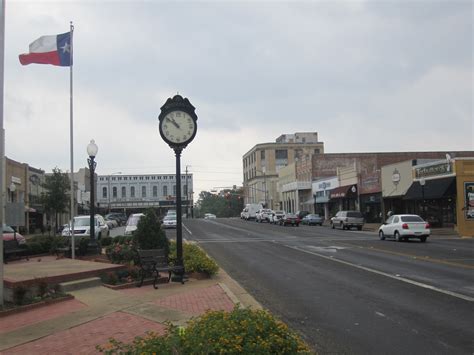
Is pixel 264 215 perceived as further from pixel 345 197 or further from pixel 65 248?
pixel 65 248

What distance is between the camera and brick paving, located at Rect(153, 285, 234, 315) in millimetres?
8727

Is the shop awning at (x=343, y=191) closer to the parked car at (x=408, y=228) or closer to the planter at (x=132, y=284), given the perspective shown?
the parked car at (x=408, y=228)

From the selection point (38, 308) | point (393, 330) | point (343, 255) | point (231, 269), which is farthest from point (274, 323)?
point (343, 255)

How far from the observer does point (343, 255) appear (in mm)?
20062

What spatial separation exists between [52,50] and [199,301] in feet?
36.3

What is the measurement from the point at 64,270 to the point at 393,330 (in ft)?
26.4

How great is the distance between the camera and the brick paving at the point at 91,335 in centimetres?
644

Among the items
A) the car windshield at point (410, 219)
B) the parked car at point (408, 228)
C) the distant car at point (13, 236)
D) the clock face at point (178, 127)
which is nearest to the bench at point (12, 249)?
the distant car at point (13, 236)

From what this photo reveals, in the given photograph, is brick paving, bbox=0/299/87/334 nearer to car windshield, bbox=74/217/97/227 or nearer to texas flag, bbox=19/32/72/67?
texas flag, bbox=19/32/72/67

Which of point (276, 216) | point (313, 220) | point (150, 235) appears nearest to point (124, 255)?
point (150, 235)

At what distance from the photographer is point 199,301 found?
9.49 metres

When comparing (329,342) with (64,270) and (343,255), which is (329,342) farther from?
(343,255)

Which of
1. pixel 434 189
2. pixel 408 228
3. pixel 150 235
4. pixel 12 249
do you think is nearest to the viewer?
pixel 150 235

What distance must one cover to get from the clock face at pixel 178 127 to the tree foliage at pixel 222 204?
4785 inches
